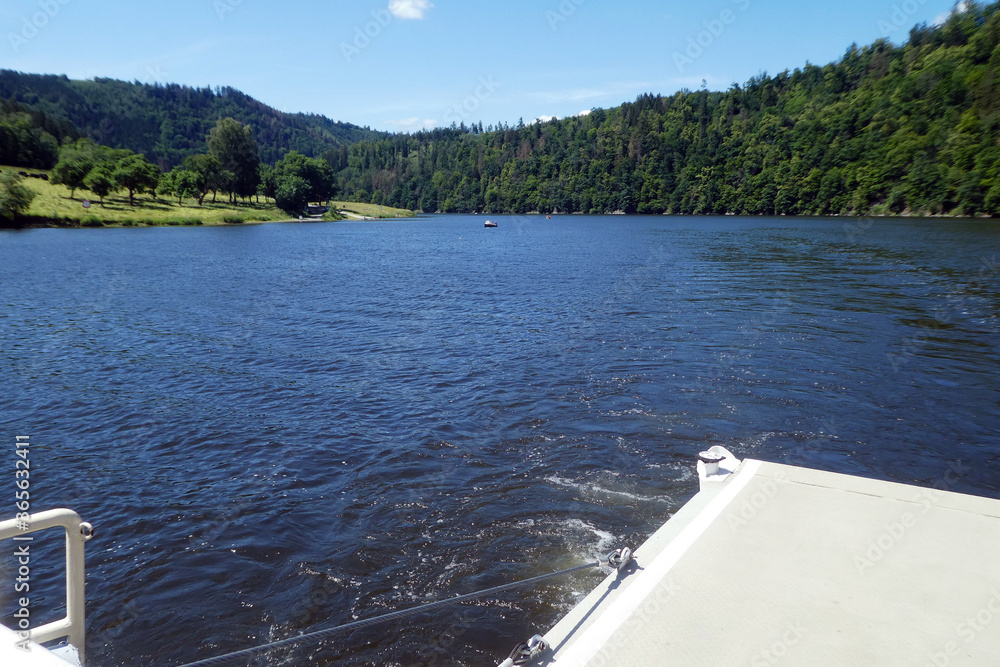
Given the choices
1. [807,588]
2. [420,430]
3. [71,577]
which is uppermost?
[71,577]

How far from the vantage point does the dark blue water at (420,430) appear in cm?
852

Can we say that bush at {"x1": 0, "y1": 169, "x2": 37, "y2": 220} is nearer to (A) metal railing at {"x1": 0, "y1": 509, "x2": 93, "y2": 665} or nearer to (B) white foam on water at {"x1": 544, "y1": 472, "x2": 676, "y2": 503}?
(B) white foam on water at {"x1": 544, "y1": 472, "x2": 676, "y2": 503}

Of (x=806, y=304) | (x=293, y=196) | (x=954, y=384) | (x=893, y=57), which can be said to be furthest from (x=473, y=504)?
(x=893, y=57)

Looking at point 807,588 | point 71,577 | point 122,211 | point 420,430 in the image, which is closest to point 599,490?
point 420,430

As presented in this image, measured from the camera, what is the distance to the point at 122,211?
109 meters

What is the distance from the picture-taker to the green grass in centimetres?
9538

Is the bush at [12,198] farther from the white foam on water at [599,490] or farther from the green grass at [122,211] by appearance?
the white foam on water at [599,490]

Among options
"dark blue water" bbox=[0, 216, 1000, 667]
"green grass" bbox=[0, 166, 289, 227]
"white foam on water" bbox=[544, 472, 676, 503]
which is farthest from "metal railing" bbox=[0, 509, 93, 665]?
"green grass" bbox=[0, 166, 289, 227]

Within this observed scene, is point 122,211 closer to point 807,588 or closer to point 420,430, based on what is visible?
point 420,430

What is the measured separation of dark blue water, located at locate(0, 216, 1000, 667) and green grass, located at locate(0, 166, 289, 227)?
75.1m

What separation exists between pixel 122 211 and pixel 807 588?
425 ft

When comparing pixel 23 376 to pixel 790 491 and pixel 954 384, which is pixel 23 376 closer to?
pixel 790 491

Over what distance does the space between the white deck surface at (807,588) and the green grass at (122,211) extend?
113m

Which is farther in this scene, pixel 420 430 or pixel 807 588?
pixel 420 430
